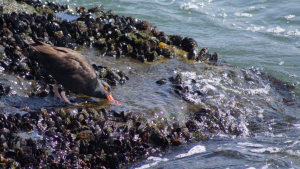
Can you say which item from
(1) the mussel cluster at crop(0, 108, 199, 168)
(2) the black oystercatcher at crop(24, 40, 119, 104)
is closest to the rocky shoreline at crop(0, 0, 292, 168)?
(1) the mussel cluster at crop(0, 108, 199, 168)

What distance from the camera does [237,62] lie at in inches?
412

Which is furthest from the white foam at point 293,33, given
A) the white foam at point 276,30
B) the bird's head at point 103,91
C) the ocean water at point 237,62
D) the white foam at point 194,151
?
the bird's head at point 103,91

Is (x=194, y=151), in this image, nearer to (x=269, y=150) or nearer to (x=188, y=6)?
(x=269, y=150)

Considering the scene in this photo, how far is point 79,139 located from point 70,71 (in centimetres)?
190

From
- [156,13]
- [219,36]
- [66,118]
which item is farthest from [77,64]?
[156,13]

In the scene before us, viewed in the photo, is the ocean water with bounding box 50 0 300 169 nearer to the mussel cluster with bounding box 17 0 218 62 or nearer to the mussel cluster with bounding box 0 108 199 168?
the mussel cluster with bounding box 0 108 199 168

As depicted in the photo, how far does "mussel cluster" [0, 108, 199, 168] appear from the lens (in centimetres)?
408

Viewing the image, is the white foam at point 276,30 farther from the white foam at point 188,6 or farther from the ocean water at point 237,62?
the white foam at point 188,6

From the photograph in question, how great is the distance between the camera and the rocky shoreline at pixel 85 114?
4297mm

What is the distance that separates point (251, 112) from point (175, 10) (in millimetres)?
10212

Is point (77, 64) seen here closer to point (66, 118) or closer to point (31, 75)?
point (31, 75)

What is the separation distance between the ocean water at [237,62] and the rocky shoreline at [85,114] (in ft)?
0.99

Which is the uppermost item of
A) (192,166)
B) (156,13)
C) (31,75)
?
(156,13)

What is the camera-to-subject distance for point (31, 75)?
6043mm
